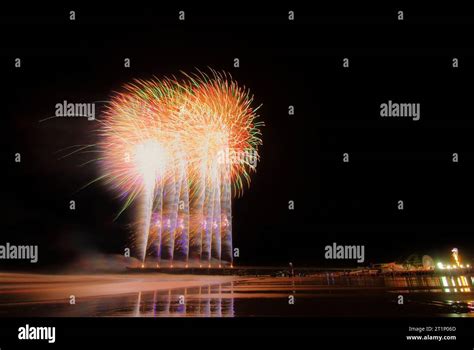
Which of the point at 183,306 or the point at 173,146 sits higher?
the point at 173,146

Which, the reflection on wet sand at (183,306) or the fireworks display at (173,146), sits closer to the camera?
the reflection on wet sand at (183,306)

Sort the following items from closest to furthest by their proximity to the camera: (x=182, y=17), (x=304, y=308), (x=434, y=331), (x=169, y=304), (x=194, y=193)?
(x=434, y=331) < (x=304, y=308) < (x=169, y=304) < (x=182, y=17) < (x=194, y=193)

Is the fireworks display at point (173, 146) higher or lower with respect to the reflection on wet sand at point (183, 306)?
higher

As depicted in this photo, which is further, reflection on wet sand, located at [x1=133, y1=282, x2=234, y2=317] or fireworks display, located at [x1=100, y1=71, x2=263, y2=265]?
fireworks display, located at [x1=100, y1=71, x2=263, y2=265]

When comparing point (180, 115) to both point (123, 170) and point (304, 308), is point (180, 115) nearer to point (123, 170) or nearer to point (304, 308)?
point (123, 170)

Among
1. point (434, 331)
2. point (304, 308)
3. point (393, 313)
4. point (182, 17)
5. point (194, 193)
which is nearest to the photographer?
point (434, 331)

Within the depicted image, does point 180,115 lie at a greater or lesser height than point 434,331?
greater

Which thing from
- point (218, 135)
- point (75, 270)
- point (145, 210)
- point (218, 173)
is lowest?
point (75, 270)

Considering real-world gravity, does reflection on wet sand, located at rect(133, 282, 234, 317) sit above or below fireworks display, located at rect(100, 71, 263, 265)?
below

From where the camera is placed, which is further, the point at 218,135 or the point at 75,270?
the point at 75,270

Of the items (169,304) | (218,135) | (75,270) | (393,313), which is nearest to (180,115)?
(218,135)

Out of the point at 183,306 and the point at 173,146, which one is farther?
the point at 173,146
